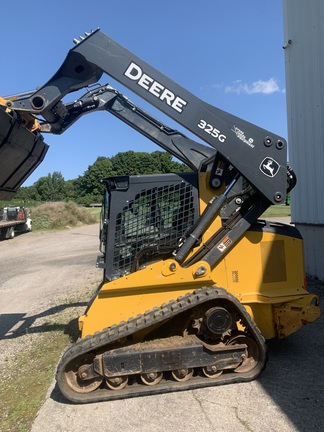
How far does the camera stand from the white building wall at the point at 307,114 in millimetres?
8234

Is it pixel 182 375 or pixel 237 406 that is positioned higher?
pixel 182 375

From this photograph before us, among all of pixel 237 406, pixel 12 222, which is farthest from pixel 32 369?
pixel 12 222

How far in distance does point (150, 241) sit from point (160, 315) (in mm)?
950

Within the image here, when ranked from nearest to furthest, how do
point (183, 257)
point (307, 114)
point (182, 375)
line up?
point (182, 375), point (183, 257), point (307, 114)

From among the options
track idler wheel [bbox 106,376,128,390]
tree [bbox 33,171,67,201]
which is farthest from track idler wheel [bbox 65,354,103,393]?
tree [bbox 33,171,67,201]

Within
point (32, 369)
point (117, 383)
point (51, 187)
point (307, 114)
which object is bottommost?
point (32, 369)

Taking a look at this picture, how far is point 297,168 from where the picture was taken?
9.23 metres

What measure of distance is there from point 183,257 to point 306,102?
20.0 feet

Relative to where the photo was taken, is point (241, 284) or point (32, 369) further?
point (32, 369)

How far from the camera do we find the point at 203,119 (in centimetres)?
444

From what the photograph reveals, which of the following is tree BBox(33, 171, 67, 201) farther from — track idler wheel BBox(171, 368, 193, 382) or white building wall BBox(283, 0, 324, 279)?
track idler wheel BBox(171, 368, 193, 382)

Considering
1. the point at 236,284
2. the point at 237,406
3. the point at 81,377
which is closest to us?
the point at 237,406

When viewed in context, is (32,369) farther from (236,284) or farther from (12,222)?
(12,222)

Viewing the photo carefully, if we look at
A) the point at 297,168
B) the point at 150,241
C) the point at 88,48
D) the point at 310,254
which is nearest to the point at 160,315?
the point at 150,241
